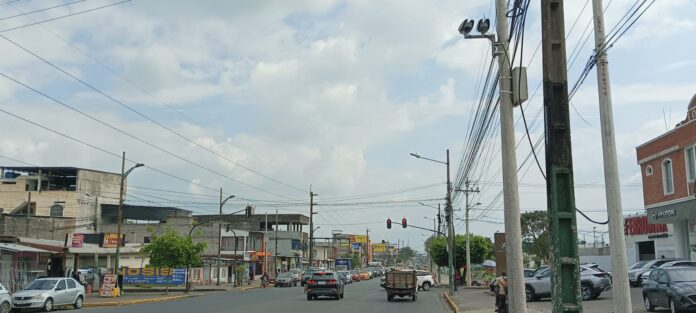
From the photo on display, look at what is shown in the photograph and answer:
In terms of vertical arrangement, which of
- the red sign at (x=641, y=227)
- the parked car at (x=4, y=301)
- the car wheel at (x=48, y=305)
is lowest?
the car wheel at (x=48, y=305)

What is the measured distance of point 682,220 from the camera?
110 ft

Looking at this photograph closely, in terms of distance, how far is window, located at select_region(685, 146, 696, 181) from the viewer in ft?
102

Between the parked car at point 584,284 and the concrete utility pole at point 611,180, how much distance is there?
62.5 ft

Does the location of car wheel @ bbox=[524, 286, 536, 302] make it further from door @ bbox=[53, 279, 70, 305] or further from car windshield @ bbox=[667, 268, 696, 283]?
door @ bbox=[53, 279, 70, 305]

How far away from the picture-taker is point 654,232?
46500mm

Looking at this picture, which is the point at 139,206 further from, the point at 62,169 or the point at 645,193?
the point at 645,193

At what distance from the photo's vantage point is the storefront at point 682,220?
104 ft

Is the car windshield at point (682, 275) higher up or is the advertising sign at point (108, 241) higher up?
the advertising sign at point (108, 241)

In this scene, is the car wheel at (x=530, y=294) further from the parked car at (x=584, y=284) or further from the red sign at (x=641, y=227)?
the red sign at (x=641, y=227)

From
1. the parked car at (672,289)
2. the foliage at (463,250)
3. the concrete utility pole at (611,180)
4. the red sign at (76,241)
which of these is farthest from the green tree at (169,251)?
the concrete utility pole at (611,180)

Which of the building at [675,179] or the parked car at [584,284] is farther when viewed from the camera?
the building at [675,179]

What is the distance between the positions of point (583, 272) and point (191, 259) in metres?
28.4

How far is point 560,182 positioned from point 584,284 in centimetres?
2353

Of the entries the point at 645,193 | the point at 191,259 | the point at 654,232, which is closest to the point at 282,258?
the point at 191,259
